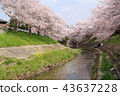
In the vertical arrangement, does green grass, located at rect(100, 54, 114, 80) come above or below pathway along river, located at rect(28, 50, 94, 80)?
above

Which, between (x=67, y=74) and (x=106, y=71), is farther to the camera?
(x=67, y=74)

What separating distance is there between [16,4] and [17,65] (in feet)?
58.1

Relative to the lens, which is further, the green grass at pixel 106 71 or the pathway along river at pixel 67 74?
the pathway along river at pixel 67 74

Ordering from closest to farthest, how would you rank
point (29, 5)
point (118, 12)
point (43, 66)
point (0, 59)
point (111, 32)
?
point (118, 12) < point (111, 32) < point (0, 59) < point (43, 66) < point (29, 5)

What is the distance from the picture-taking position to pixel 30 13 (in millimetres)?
34406

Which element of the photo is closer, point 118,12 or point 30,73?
point 118,12

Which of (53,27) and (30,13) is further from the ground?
(30,13)

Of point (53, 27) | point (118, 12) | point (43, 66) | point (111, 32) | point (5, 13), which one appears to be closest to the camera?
point (118, 12)

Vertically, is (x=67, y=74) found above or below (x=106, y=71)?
below

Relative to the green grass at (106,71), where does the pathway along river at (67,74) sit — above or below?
below

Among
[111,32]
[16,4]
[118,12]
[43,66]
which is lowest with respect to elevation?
[43,66]

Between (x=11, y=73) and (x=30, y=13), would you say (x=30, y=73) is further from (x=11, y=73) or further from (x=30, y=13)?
(x=30, y=13)

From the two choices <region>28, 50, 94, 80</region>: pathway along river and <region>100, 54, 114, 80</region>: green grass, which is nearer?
<region>100, 54, 114, 80</region>: green grass

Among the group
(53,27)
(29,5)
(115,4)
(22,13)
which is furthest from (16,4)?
(115,4)
